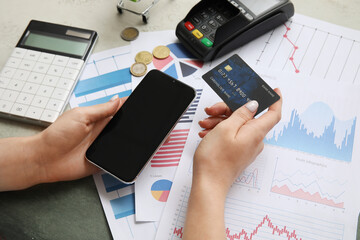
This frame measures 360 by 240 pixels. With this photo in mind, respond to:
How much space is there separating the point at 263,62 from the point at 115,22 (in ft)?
1.26

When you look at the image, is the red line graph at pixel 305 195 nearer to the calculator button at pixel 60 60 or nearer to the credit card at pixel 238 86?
the credit card at pixel 238 86

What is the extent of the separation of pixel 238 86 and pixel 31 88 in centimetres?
45

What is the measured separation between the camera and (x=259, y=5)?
764 millimetres

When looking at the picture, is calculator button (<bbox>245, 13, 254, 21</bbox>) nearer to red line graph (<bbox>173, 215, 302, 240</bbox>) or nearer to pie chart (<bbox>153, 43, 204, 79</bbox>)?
pie chart (<bbox>153, 43, 204, 79</bbox>)

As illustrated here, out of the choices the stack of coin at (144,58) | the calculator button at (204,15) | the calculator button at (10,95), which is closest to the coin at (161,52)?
the stack of coin at (144,58)

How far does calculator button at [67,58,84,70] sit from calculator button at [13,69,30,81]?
0.31ft

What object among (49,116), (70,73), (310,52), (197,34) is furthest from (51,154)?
(310,52)

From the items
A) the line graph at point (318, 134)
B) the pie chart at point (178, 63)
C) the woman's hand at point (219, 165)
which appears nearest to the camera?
the woman's hand at point (219, 165)

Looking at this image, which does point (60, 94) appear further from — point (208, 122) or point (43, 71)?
point (208, 122)

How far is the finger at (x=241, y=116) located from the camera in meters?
0.61

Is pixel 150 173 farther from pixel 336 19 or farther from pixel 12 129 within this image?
pixel 336 19

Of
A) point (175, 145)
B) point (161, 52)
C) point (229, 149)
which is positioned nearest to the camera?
point (229, 149)

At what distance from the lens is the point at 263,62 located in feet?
2.54

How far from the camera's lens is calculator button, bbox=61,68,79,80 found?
749mm
